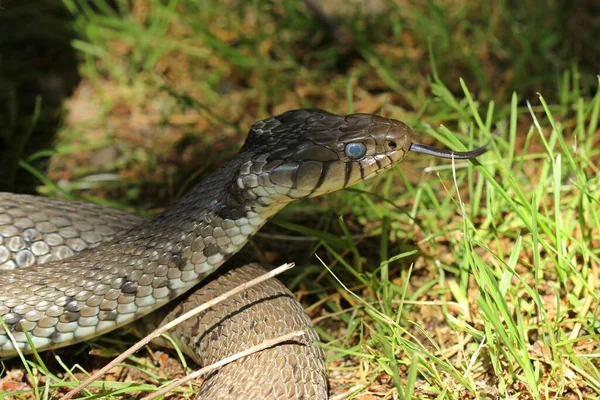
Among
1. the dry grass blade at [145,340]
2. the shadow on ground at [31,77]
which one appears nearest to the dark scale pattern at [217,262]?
the dry grass blade at [145,340]

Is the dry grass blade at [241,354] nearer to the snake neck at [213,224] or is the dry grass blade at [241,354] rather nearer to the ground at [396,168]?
the ground at [396,168]

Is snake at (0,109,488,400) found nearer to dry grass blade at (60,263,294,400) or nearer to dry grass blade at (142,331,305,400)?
dry grass blade at (142,331,305,400)

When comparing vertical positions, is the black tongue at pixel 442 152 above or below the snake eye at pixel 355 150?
below

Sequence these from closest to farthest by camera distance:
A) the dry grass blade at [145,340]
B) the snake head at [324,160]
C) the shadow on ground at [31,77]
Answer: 1. the dry grass blade at [145,340]
2. the snake head at [324,160]
3. the shadow on ground at [31,77]

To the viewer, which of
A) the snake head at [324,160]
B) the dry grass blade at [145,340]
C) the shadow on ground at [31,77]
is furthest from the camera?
the shadow on ground at [31,77]

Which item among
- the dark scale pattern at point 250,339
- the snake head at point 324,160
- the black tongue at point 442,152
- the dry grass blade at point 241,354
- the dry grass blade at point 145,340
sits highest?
the snake head at point 324,160

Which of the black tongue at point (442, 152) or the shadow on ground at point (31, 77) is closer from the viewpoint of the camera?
the black tongue at point (442, 152)

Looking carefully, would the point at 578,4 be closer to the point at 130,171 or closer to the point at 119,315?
the point at 130,171

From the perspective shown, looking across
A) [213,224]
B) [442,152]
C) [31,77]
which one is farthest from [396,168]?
[31,77]

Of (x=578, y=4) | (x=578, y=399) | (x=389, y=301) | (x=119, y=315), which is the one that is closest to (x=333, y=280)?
(x=389, y=301)
